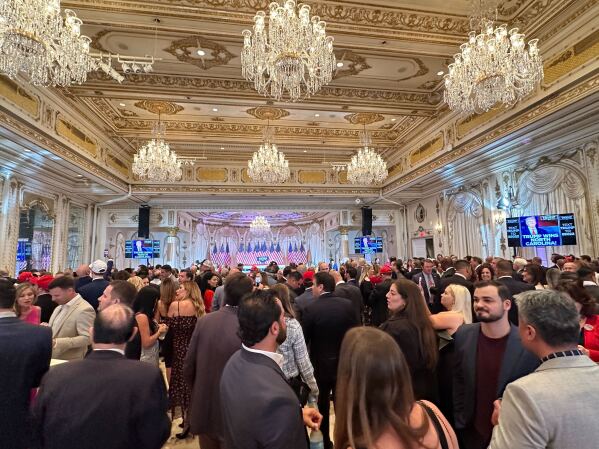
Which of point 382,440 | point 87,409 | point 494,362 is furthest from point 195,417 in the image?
point 494,362

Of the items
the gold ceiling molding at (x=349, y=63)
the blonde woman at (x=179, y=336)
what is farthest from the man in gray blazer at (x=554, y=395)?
the gold ceiling molding at (x=349, y=63)

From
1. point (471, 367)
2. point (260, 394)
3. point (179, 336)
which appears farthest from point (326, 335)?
point (260, 394)

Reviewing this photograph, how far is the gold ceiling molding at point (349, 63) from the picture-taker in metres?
6.63

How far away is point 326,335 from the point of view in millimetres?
2832

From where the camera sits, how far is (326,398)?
2795mm

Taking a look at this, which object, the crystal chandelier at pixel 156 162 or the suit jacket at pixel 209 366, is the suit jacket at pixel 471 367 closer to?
the suit jacket at pixel 209 366

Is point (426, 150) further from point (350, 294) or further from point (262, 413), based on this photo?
point (262, 413)

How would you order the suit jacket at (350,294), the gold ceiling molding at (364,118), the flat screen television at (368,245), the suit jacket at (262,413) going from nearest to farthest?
the suit jacket at (262,413) → the suit jacket at (350,294) → the gold ceiling molding at (364,118) → the flat screen television at (368,245)

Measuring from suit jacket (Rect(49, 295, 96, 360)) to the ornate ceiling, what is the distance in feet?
15.2

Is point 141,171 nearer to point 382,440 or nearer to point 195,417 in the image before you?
point 195,417

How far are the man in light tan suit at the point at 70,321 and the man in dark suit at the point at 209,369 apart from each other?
1087 mm

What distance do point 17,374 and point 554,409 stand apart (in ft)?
7.63

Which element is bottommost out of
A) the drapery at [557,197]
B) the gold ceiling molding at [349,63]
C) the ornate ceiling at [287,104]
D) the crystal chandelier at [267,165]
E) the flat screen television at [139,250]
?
the flat screen television at [139,250]

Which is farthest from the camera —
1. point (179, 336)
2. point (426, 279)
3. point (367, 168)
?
point (367, 168)
